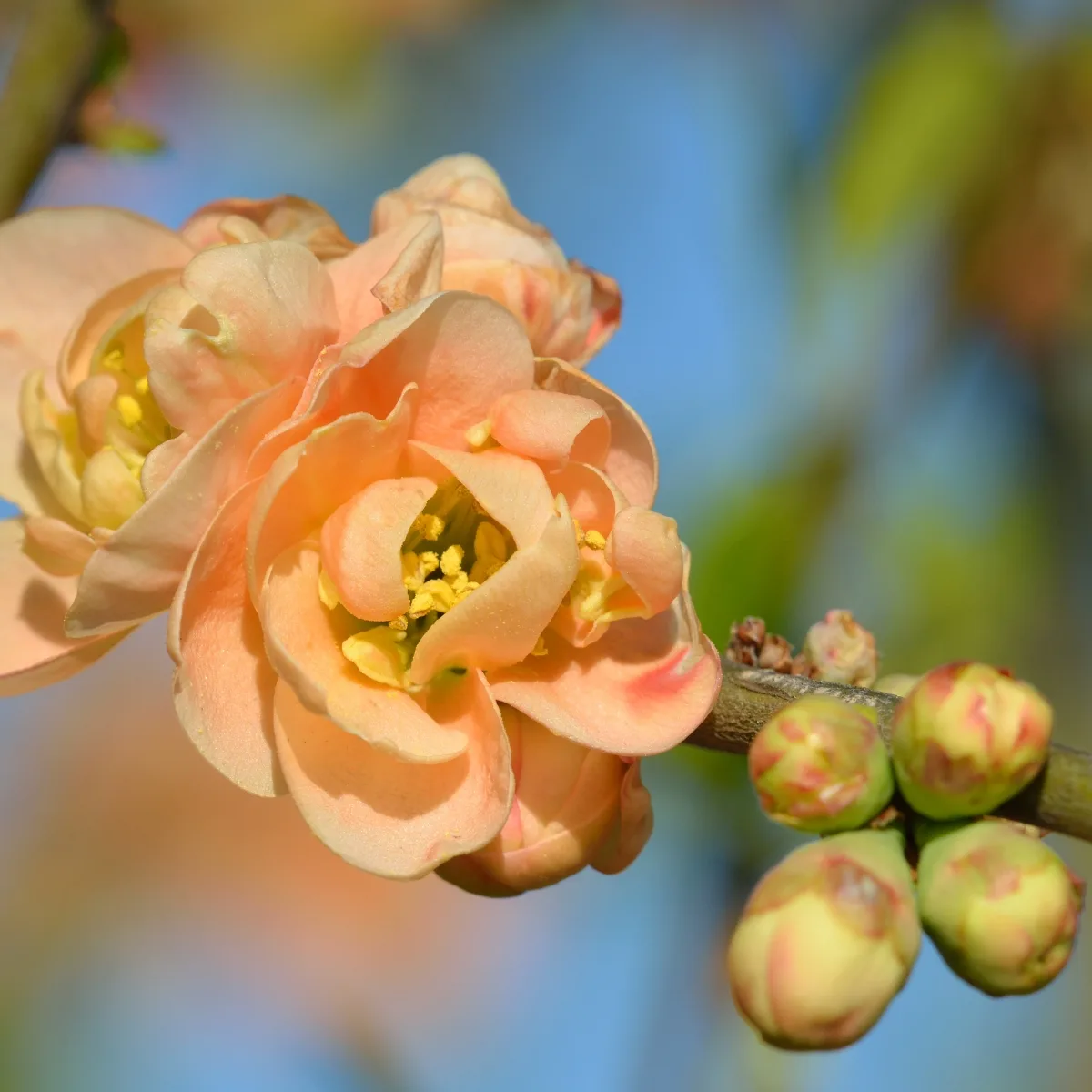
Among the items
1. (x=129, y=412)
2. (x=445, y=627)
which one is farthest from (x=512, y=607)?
(x=129, y=412)

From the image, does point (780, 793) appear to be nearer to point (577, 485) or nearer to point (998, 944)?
point (998, 944)

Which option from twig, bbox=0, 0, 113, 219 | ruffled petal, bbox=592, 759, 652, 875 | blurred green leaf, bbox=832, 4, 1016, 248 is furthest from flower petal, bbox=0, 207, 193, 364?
blurred green leaf, bbox=832, 4, 1016, 248

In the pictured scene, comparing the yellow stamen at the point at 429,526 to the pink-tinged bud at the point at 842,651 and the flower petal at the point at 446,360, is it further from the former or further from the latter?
the pink-tinged bud at the point at 842,651

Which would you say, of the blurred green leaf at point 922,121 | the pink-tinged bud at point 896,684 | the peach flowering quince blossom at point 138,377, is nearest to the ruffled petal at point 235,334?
the peach flowering quince blossom at point 138,377

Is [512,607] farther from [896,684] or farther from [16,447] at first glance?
[16,447]

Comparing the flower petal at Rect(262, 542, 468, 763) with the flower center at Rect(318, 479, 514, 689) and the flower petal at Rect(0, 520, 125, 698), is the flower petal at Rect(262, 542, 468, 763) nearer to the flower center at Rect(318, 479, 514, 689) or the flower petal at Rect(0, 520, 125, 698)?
the flower center at Rect(318, 479, 514, 689)
